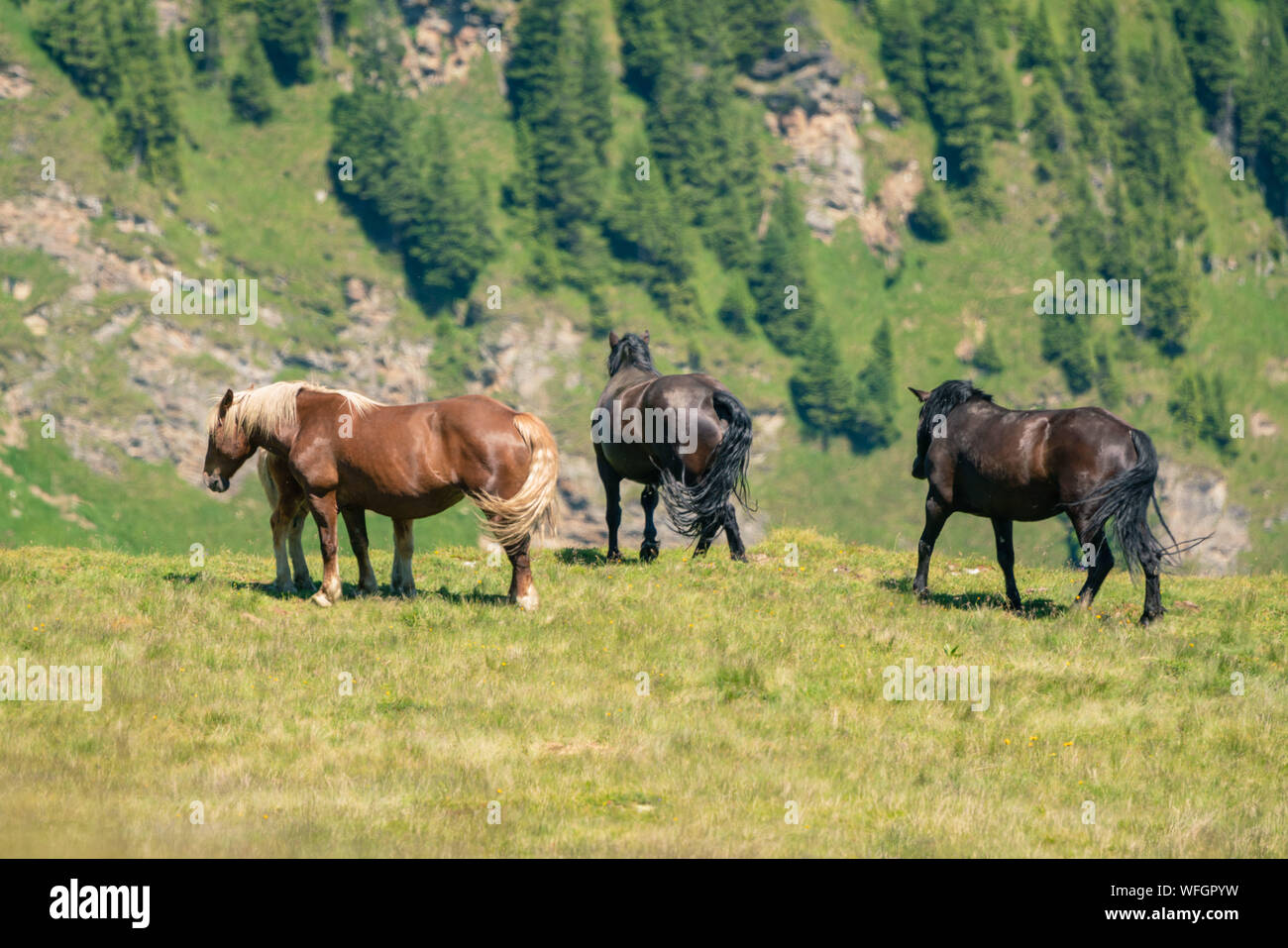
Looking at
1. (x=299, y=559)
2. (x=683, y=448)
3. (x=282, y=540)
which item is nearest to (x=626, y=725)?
(x=282, y=540)

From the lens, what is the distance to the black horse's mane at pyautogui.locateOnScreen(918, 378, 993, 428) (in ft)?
71.6

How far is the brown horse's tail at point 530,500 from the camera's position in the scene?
60.5 ft

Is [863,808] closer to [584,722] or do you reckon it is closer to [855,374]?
[584,722]

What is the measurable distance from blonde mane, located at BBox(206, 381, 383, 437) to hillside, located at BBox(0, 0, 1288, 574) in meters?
109

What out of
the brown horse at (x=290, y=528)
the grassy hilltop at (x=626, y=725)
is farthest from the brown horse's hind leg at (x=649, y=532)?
the brown horse at (x=290, y=528)

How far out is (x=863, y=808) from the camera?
43.6ft

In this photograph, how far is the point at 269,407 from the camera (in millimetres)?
19438

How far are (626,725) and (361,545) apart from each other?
19.6 feet

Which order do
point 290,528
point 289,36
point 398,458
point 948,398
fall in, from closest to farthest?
point 398,458, point 290,528, point 948,398, point 289,36

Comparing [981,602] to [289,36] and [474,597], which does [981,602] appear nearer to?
[474,597]

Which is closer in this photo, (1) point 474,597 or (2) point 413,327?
(1) point 474,597
